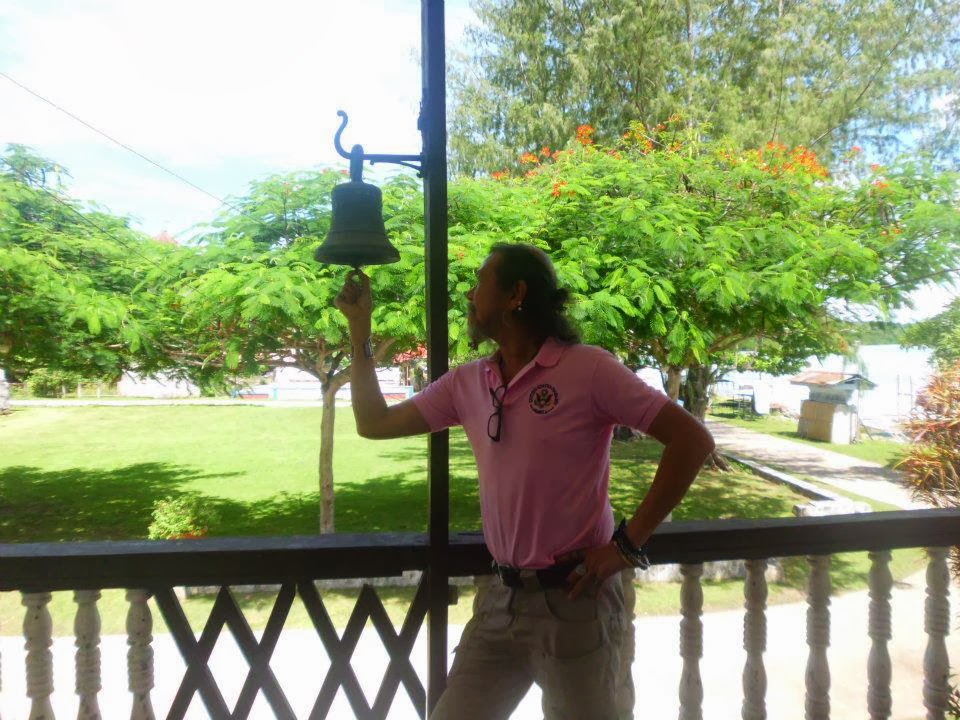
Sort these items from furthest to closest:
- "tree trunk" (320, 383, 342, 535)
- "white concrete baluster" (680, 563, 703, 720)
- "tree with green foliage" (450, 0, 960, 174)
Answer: "tree with green foliage" (450, 0, 960, 174) < "tree trunk" (320, 383, 342, 535) < "white concrete baluster" (680, 563, 703, 720)

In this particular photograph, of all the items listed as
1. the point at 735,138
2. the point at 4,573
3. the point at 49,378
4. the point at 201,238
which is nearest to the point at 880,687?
the point at 4,573

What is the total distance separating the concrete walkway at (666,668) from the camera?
10.6 ft

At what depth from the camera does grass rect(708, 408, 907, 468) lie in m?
13.0

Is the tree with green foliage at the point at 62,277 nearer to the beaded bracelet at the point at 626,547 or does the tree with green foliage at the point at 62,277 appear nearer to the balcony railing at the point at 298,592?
the balcony railing at the point at 298,592

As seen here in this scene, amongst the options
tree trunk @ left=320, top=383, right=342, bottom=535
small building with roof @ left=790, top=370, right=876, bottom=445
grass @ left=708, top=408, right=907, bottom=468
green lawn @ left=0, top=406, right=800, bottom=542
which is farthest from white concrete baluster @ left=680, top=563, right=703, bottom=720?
small building with roof @ left=790, top=370, right=876, bottom=445

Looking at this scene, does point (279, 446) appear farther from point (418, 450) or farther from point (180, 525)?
point (180, 525)

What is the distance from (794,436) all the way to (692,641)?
17.7m

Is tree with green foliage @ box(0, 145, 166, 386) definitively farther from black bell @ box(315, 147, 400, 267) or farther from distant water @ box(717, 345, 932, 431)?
distant water @ box(717, 345, 932, 431)

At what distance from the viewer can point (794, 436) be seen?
1708cm

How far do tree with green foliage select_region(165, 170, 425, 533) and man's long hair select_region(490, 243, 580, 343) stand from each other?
3187 mm

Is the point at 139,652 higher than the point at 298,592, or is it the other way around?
the point at 298,592

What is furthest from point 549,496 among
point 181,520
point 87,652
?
point 181,520

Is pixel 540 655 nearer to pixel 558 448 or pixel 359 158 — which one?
pixel 558 448

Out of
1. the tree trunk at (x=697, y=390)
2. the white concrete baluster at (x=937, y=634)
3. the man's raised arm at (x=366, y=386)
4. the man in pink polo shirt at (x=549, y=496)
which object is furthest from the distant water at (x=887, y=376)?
the man's raised arm at (x=366, y=386)
